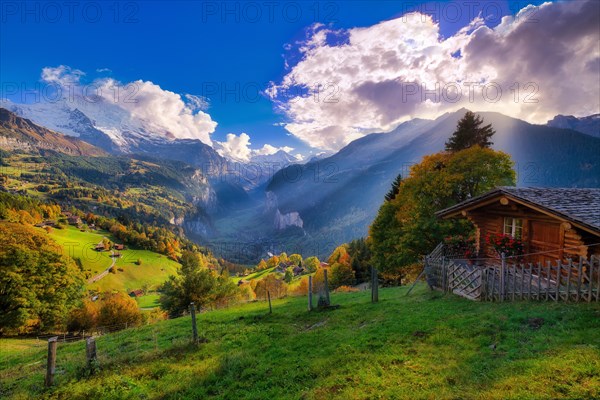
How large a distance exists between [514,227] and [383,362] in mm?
15398

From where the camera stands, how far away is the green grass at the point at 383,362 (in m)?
6.64

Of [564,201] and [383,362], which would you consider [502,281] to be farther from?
[383,362]

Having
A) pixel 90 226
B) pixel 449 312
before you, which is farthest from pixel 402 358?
pixel 90 226

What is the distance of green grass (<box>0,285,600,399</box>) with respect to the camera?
6641 mm

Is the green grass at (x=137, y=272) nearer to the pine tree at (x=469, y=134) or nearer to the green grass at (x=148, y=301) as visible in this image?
the green grass at (x=148, y=301)

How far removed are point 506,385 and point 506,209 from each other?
15727 mm

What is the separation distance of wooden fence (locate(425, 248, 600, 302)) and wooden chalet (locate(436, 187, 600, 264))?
48.1 inches

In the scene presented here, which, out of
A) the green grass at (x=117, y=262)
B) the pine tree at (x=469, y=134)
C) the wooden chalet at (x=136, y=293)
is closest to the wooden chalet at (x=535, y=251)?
the pine tree at (x=469, y=134)

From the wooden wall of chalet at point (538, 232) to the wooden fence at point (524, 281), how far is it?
93 cm

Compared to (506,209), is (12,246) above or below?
below

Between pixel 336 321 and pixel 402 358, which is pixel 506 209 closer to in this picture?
pixel 336 321

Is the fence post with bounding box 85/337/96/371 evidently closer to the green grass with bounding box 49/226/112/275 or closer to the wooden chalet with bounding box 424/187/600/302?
the wooden chalet with bounding box 424/187/600/302

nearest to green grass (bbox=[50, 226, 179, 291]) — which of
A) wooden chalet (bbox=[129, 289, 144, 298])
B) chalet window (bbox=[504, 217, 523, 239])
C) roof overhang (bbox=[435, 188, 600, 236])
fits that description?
wooden chalet (bbox=[129, 289, 144, 298])

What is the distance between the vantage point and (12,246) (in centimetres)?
3173
